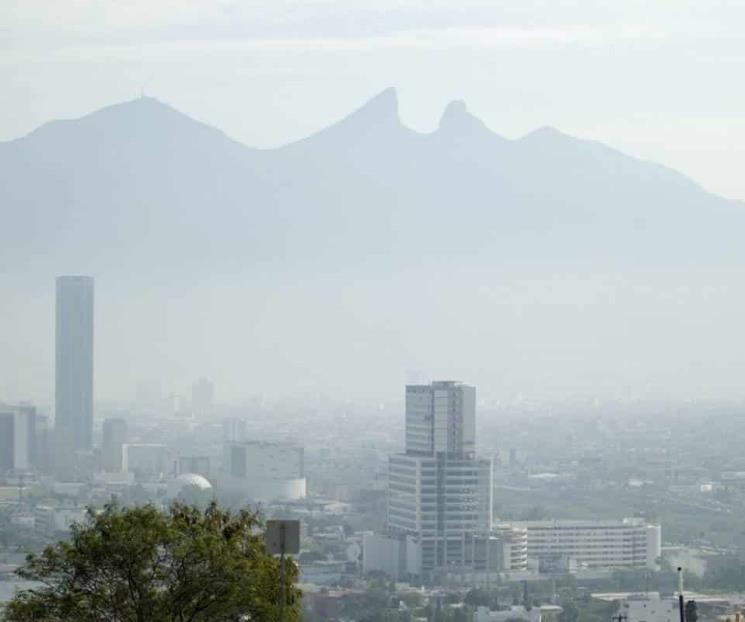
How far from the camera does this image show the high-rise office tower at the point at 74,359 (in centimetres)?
14662

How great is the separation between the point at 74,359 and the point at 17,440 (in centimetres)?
2900

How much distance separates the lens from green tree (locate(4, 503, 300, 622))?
1639 cm

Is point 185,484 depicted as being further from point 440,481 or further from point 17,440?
point 17,440

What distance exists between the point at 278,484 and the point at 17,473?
16.2 m

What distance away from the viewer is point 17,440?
5182 inches

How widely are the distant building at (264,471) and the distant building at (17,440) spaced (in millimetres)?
12368

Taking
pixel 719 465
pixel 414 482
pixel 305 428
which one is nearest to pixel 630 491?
pixel 719 465

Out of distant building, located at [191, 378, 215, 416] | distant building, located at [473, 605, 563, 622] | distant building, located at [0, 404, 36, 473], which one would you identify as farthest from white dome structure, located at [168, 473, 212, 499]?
distant building, located at [191, 378, 215, 416]

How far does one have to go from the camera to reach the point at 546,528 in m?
93.1

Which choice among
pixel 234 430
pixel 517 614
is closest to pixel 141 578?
pixel 517 614

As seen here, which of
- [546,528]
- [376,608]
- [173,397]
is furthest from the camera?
[173,397]

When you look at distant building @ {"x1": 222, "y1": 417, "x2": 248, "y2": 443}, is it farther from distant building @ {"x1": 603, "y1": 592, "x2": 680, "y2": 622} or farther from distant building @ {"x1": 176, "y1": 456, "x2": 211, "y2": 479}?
distant building @ {"x1": 603, "y1": 592, "x2": 680, "y2": 622}

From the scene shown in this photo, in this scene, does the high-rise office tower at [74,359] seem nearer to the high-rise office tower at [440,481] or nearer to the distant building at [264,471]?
the distant building at [264,471]

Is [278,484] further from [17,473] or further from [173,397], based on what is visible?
[173,397]
